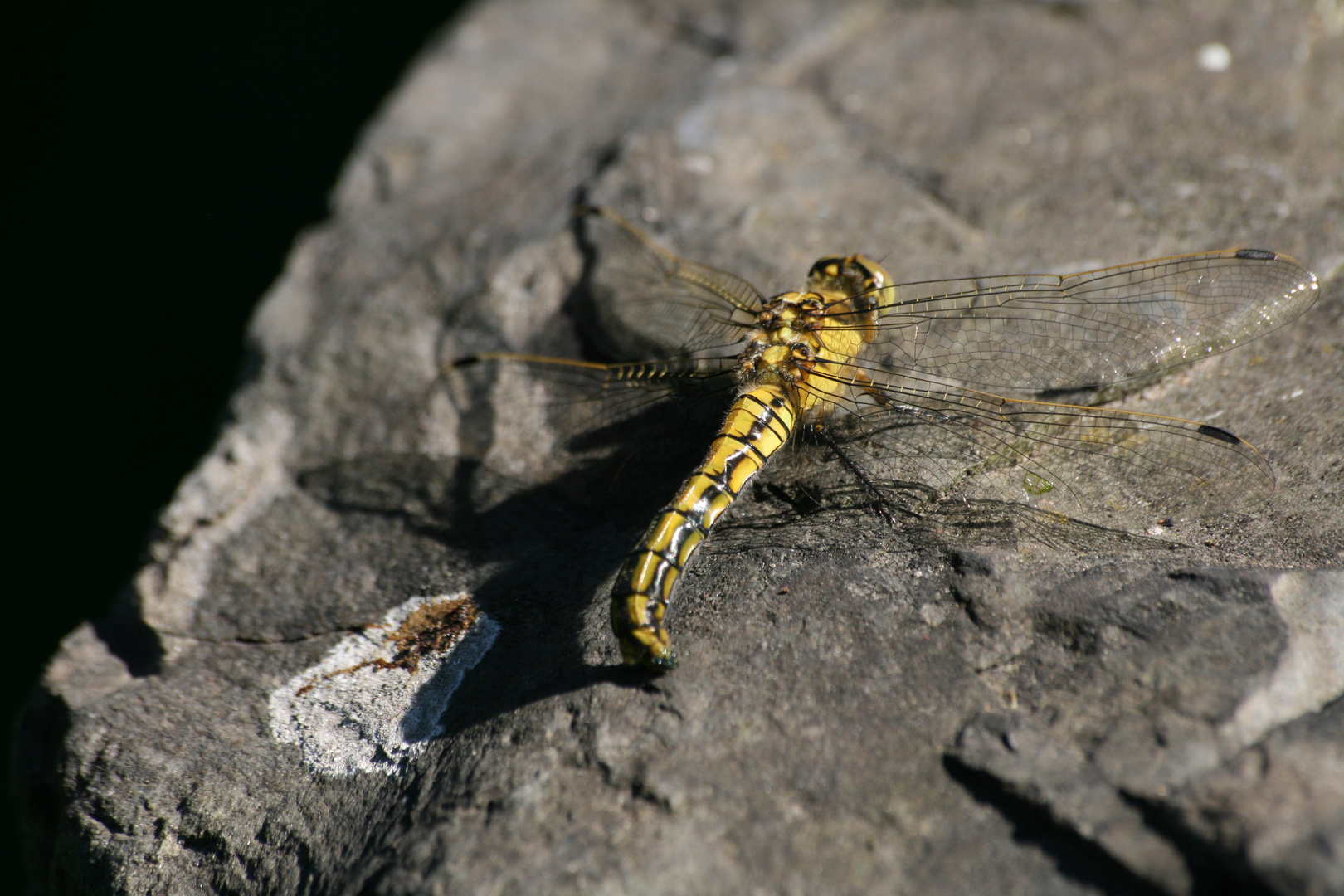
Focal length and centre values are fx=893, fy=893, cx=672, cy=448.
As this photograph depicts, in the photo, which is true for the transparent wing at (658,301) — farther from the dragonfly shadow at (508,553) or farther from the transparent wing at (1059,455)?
the transparent wing at (1059,455)

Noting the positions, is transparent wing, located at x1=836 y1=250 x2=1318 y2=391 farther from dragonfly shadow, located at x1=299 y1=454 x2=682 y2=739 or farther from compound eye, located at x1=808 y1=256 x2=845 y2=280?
dragonfly shadow, located at x1=299 y1=454 x2=682 y2=739

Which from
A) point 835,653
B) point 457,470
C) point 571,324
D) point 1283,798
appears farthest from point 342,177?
point 1283,798

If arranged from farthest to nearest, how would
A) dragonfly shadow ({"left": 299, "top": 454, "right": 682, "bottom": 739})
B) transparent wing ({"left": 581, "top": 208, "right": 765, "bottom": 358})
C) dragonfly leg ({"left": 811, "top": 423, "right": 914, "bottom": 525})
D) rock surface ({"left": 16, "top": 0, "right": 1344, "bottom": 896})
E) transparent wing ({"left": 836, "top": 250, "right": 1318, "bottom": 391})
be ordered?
transparent wing ({"left": 581, "top": 208, "right": 765, "bottom": 358}), transparent wing ({"left": 836, "top": 250, "right": 1318, "bottom": 391}), dragonfly leg ({"left": 811, "top": 423, "right": 914, "bottom": 525}), dragonfly shadow ({"left": 299, "top": 454, "right": 682, "bottom": 739}), rock surface ({"left": 16, "top": 0, "right": 1344, "bottom": 896})

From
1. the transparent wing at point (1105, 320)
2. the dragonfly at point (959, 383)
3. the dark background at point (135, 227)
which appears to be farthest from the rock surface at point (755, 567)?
the dark background at point (135, 227)

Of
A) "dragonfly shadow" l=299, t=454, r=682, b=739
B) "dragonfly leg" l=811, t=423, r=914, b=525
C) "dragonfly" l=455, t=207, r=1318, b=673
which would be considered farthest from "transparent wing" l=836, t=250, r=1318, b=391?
"dragonfly shadow" l=299, t=454, r=682, b=739

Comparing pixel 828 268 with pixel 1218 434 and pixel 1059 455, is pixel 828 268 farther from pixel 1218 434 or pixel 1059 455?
pixel 1218 434

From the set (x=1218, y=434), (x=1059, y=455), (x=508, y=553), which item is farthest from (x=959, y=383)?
(x=508, y=553)
